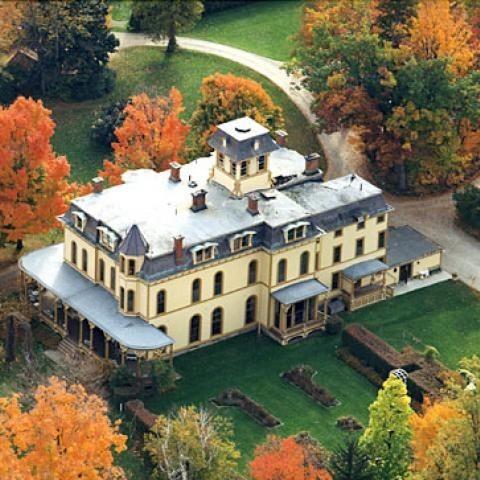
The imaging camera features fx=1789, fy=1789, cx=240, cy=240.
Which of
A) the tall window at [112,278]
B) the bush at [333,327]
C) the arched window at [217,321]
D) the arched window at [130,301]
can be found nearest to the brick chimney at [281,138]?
the bush at [333,327]

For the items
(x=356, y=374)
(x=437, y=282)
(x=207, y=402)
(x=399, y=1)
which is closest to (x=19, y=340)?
(x=207, y=402)

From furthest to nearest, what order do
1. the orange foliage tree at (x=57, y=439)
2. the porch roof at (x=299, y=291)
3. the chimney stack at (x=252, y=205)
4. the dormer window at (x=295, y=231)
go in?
the porch roof at (x=299, y=291) < the chimney stack at (x=252, y=205) < the dormer window at (x=295, y=231) < the orange foliage tree at (x=57, y=439)

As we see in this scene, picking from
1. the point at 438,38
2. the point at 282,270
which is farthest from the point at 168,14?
the point at 282,270

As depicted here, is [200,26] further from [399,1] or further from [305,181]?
[305,181]

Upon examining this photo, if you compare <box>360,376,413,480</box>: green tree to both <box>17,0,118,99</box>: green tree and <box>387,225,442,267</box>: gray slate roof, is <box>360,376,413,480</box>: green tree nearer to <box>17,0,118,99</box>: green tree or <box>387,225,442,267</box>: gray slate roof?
<box>387,225,442,267</box>: gray slate roof

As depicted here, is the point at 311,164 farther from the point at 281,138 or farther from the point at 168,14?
the point at 168,14

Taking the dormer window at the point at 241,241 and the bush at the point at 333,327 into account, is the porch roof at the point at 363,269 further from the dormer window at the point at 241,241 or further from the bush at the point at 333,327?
the dormer window at the point at 241,241
